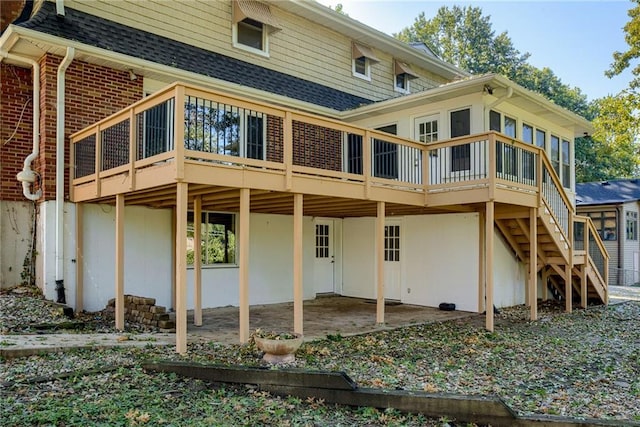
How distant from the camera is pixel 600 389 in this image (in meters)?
5.04

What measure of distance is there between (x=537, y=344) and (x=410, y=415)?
4049 millimetres

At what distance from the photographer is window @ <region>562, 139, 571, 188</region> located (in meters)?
13.1

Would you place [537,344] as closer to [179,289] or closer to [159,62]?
[179,289]

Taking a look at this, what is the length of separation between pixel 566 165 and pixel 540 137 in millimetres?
1720

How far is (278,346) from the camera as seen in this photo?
5477 mm

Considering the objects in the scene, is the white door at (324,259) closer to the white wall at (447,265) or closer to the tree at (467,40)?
the white wall at (447,265)

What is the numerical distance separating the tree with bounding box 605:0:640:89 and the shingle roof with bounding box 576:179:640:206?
4985 mm

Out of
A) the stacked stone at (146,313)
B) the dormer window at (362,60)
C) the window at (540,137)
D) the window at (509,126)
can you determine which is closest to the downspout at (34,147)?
the stacked stone at (146,313)

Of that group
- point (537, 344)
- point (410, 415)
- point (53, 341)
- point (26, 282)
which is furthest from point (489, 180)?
point (26, 282)

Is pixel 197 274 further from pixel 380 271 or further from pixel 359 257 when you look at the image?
pixel 359 257

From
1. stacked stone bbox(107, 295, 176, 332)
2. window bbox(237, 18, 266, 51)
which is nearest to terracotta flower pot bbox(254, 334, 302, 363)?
stacked stone bbox(107, 295, 176, 332)

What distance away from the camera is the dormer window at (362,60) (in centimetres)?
1380

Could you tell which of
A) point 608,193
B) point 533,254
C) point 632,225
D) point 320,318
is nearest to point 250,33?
point 320,318

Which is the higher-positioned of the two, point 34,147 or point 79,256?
point 34,147
